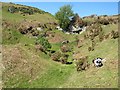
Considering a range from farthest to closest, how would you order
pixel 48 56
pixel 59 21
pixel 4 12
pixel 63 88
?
pixel 4 12, pixel 59 21, pixel 48 56, pixel 63 88

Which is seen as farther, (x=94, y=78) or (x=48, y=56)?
(x=48, y=56)

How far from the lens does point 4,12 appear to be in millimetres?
84938

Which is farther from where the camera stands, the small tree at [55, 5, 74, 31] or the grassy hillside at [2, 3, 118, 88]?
the small tree at [55, 5, 74, 31]

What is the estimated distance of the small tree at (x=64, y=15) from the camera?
7661 cm

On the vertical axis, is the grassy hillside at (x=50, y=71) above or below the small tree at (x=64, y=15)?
below

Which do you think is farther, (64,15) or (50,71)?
(64,15)

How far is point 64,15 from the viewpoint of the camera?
3100 inches

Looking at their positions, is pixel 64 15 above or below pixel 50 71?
above

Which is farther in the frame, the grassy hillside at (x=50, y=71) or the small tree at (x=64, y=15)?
the small tree at (x=64, y=15)

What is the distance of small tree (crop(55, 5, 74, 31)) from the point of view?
76.6 metres

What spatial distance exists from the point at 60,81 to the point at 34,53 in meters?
11.7

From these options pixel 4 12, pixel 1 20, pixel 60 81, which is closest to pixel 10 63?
pixel 60 81

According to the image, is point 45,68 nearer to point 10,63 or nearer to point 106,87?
point 10,63

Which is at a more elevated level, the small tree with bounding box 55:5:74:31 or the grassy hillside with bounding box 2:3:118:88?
the small tree with bounding box 55:5:74:31
